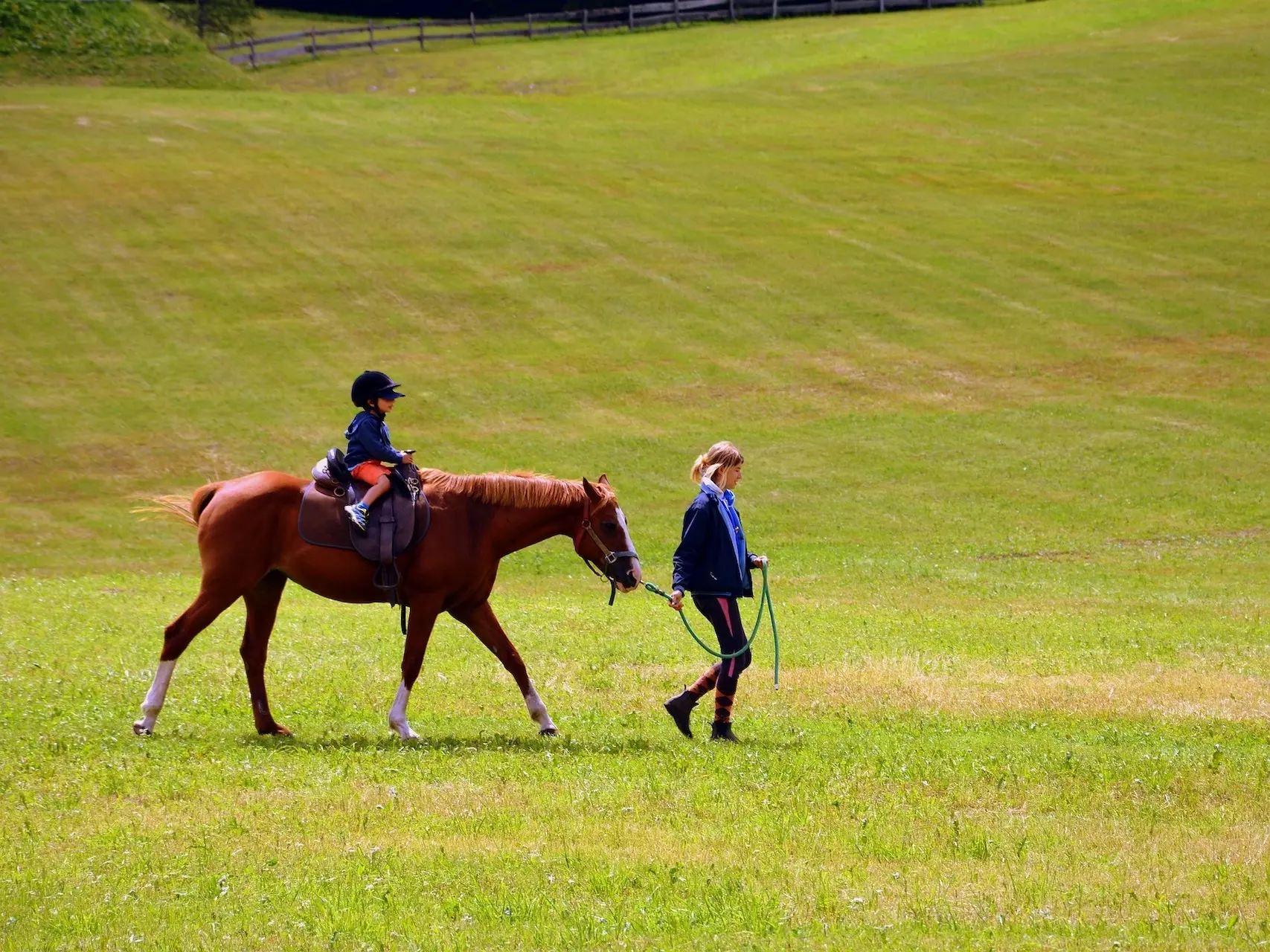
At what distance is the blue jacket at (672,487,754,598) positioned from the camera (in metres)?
12.2

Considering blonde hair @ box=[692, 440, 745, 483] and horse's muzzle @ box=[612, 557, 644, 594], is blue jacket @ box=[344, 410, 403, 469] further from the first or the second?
blonde hair @ box=[692, 440, 745, 483]

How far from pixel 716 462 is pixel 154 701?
18.2 feet

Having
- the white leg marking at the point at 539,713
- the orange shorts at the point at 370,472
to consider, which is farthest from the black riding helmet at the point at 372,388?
the white leg marking at the point at 539,713

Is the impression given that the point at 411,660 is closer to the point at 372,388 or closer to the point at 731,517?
the point at 372,388

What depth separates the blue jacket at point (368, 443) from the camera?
42.2 ft

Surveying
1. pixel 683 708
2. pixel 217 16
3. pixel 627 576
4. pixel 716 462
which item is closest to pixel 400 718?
pixel 627 576

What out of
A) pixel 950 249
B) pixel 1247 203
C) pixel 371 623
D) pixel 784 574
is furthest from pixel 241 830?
pixel 1247 203

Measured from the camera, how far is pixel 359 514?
501 inches

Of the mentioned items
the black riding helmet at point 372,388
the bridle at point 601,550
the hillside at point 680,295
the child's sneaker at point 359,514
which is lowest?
the hillside at point 680,295

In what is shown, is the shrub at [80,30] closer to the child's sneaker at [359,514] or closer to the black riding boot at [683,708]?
the child's sneaker at [359,514]

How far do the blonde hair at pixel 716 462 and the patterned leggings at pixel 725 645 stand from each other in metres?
1.09

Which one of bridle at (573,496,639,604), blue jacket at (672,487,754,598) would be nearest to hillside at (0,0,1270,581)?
bridle at (573,496,639,604)

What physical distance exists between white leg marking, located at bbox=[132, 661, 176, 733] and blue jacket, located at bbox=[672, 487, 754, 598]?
4.80 metres

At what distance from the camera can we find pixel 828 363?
1639 inches
